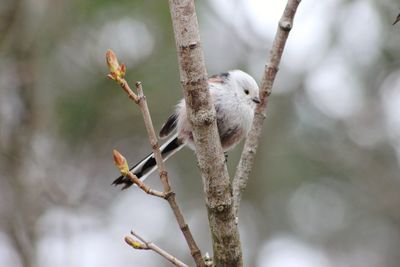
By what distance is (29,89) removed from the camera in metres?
4.95

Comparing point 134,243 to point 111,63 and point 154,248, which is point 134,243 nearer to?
point 154,248

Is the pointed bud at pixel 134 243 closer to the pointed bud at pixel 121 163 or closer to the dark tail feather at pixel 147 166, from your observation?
the pointed bud at pixel 121 163

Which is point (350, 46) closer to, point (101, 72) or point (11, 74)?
point (101, 72)

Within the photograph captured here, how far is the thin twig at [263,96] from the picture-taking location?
8.07 ft

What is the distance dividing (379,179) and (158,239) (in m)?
→ 2.51

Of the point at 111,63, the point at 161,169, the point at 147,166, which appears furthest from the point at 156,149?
the point at 147,166

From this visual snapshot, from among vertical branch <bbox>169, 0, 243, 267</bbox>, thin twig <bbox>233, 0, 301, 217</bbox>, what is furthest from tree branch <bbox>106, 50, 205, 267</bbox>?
thin twig <bbox>233, 0, 301, 217</bbox>

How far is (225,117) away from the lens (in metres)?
3.30

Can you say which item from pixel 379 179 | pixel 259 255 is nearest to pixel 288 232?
pixel 259 255

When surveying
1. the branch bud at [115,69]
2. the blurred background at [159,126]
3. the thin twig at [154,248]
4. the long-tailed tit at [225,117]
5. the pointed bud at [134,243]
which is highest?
the blurred background at [159,126]

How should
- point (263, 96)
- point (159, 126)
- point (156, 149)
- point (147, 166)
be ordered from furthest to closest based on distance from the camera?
point (159, 126), point (147, 166), point (263, 96), point (156, 149)

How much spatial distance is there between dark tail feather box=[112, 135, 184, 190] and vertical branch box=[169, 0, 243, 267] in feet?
2.72

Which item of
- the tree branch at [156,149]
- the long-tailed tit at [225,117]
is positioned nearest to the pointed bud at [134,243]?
the tree branch at [156,149]

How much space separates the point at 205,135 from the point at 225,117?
1465 millimetres
